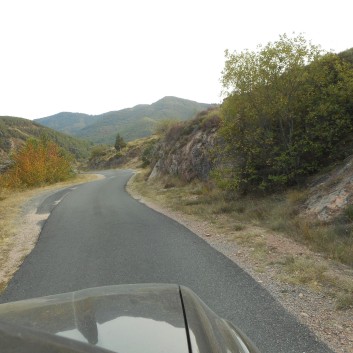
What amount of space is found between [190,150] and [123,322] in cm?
2095

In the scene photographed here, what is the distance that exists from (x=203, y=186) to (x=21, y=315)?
1647cm

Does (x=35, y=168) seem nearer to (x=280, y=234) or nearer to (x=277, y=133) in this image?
(x=277, y=133)

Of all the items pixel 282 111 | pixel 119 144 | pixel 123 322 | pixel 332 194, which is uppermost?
pixel 119 144

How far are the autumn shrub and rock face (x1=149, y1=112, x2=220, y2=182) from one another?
42.8ft

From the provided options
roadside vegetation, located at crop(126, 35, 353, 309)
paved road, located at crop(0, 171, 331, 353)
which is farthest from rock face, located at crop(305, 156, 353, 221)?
paved road, located at crop(0, 171, 331, 353)

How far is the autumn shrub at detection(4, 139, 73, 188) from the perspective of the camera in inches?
1281

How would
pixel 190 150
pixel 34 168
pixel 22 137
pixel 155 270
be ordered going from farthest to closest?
pixel 22 137, pixel 34 168, pixel 190 150, pixel 155 270

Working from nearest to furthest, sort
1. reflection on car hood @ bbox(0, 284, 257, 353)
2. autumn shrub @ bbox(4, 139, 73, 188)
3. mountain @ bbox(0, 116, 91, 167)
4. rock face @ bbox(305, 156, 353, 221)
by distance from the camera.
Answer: reflection on car hood @ bbox(0, 284, 257, 353)
rock face @ bbox(305, 156, 353, 221)
autumn shrub @ bbox(4, 139, 73, 188)
mountain @ bbox(0, 116, 91, 167)

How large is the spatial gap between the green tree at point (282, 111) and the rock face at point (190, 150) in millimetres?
5115

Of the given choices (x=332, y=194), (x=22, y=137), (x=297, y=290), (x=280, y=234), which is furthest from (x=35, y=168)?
(x=22, y=137)

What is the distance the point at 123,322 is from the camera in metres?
1.95

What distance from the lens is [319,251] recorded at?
24.1 feet

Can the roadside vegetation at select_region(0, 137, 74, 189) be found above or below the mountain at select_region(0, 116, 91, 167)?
below

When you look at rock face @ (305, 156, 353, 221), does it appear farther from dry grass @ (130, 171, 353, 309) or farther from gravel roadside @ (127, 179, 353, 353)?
gravel roadside @ (127, 179, 353, 353)
